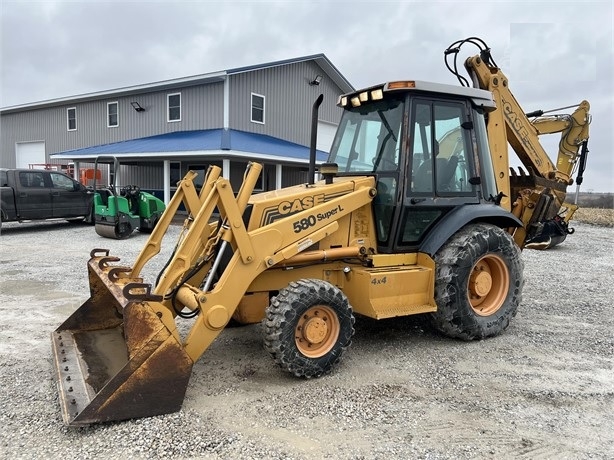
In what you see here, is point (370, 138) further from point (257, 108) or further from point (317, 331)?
point (257, 108)

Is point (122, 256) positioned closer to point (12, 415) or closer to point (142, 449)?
point (12, 415)

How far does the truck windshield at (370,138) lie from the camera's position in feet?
14.9

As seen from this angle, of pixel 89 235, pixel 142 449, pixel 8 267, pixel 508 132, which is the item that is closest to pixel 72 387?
pixel 142 449

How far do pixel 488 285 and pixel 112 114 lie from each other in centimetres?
2004

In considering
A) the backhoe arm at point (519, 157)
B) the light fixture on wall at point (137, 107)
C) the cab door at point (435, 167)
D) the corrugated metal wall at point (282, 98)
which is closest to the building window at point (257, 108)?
the corrugated metal wall at point (282, 98)

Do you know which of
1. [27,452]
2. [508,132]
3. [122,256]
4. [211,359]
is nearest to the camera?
[27,452]

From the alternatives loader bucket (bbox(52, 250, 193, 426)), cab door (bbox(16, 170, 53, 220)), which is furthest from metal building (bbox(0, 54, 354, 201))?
loader bucket (bbox(52, 250, 193, 426))

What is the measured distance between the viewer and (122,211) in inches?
478

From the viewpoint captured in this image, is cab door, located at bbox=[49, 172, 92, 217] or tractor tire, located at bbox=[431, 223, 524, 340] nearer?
tractor tire, located at bbox=[431, 223, 524, 340]

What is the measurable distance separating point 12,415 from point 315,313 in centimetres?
227

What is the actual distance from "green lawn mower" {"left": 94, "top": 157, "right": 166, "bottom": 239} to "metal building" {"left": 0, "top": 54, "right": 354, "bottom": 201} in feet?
8.58

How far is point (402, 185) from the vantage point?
4.44 m

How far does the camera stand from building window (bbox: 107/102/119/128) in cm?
2067

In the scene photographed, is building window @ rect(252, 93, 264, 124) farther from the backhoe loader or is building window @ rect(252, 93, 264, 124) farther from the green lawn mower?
the backhoe loader
